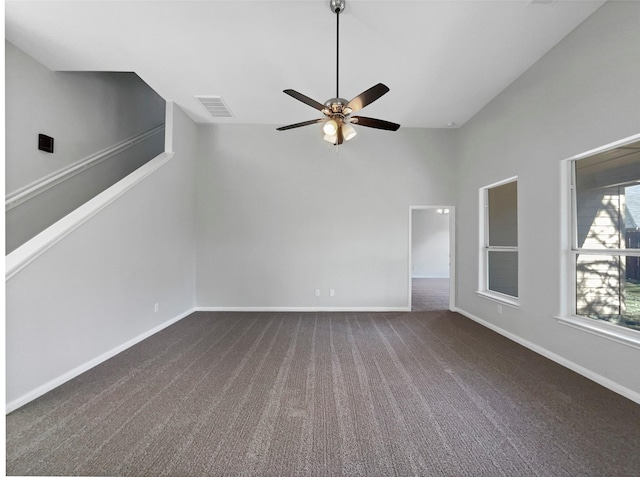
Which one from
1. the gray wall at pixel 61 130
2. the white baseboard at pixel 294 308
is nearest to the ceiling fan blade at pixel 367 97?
the white baseboard at pixel 294 308

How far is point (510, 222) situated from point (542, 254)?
0.81m

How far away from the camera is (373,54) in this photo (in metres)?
3.09

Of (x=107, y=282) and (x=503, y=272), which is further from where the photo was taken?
(x=503, y=272)

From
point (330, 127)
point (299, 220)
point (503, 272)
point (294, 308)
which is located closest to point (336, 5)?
point (330, 127)

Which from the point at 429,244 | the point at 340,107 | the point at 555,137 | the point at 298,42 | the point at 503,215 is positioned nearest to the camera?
the point at 340,107

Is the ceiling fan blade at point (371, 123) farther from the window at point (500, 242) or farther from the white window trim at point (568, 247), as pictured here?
the window at point (500, 242)

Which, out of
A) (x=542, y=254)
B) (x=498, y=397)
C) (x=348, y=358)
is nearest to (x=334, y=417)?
(x=348, y=358)

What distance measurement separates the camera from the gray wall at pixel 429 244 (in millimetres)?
10562

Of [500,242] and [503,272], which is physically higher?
[500,242]

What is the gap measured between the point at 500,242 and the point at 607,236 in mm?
1522

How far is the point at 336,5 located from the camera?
2.44m

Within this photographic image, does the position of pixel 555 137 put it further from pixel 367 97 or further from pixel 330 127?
pixel 330 127

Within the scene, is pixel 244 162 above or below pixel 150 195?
above

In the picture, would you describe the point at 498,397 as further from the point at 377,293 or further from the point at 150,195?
the point at 150,195
